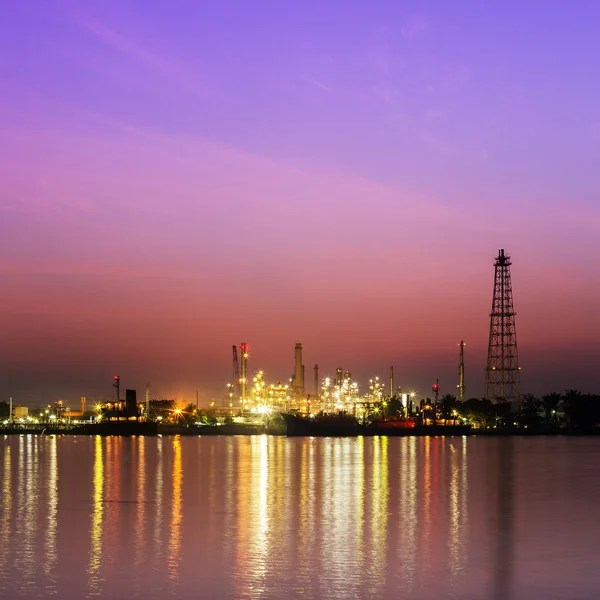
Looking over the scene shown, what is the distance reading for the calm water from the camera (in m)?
28.2

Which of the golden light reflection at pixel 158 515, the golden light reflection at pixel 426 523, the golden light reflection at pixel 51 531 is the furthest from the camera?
the golden light reflection at pixel 158 515

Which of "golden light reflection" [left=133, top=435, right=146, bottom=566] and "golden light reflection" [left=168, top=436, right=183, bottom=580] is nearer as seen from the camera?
"golden light reflection" [left=168, top=436, right=183, bottom=580]

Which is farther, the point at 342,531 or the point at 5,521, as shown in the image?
the point at 5,521

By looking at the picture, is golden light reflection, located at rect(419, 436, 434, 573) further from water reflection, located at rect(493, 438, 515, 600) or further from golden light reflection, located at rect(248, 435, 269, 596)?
golden light reflection, located at rect(248, 435, 269, 596)

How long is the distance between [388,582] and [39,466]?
70372mm

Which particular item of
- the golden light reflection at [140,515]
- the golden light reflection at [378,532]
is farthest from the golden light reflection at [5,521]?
the golden light reflection at [378,532]

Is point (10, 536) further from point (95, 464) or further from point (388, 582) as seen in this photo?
point (95, 464)

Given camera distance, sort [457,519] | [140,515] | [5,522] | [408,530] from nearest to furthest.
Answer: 1. [408,530]
2. [5,522]
3. [457,519]
4. [140,515]

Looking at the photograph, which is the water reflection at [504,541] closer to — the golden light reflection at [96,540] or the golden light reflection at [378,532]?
the golden light reflection at [378,532]

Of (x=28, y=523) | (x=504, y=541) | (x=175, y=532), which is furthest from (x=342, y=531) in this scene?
(x=28, y=523)

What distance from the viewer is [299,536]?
38.8 metres

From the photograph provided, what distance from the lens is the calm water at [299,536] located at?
2825 centimetres

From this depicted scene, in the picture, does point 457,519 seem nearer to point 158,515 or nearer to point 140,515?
point 158,515

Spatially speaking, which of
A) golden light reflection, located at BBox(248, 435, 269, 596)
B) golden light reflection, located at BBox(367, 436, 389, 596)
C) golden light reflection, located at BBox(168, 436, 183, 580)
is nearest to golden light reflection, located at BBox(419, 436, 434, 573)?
golden light reflection, located at BBox(367, 436, 389, 596)
